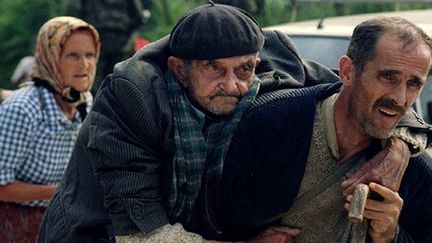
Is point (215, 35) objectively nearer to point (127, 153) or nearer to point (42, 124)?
point (127, 153)

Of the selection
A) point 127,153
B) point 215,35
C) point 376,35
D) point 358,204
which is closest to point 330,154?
point 358,204

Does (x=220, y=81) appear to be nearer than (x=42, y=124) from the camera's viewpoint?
Yes

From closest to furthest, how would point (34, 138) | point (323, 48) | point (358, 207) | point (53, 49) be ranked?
point (358, 207) → point (34, 138) → point (53, 49) → point (323, 48)

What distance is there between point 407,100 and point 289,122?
0.42 m

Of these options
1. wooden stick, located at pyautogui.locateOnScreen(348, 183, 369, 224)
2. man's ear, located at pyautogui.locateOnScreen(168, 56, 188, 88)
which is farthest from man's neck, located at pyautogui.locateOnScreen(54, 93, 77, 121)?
wooden stick, located at pyautogui.locateOnScreen(348, 183, 369, 224)

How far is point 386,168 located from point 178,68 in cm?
76

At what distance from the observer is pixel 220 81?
3.65m

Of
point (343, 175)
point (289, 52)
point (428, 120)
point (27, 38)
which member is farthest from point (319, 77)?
point (27, 38)

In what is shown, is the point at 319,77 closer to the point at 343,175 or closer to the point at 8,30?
the point at 343,175

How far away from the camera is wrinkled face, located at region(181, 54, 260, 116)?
365 cm

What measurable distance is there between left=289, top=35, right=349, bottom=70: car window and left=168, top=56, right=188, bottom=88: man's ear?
2.40 m

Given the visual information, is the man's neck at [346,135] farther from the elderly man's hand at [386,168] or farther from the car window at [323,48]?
the car window at [323,48]

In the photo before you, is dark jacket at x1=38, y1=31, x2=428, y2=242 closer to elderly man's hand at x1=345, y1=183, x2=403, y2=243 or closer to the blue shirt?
elderly man's hand at x1=345, y1=183, x2=403, y2=243

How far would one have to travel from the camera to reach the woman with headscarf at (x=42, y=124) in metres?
5.42
